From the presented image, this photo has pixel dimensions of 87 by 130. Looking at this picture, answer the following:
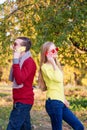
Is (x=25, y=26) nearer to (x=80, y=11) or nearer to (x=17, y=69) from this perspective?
(x=80, y=11)

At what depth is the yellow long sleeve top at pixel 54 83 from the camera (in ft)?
19.3

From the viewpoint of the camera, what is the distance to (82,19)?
35.6ft

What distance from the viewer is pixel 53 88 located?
5.91m

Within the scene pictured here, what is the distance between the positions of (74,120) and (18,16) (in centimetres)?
763

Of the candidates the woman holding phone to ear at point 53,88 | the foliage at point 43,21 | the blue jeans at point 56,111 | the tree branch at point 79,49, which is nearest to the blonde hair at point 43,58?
the woman holding phone to ear at point 53,88

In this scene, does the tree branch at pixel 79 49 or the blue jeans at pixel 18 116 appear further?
the tree branch at pixel 79 49

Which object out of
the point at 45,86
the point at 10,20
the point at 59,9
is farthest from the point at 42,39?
the point at 45,86

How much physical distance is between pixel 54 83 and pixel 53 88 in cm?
7

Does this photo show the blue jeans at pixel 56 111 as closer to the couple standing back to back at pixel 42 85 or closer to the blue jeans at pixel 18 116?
the couple standing back to back at pixel 42 85

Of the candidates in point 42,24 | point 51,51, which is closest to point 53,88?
point 51,51

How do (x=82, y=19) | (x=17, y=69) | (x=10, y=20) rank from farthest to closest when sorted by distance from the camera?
1. (x=10, y=20)
2. (x=82, y=19)
3. (x=17, y=69)

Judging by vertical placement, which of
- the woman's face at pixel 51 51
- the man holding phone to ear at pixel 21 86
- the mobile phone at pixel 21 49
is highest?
the mobile phone at pixel 21 49

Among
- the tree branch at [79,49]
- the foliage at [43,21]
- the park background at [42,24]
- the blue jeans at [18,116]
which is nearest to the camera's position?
the blue jeans at [18,116]

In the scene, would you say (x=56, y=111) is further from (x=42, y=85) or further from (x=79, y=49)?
(x=79, y=49)
